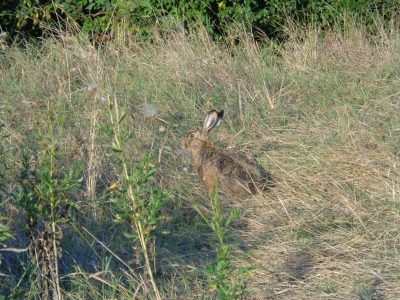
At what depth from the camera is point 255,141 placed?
745 centimetres

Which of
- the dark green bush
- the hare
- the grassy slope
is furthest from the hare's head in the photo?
the dark green bush

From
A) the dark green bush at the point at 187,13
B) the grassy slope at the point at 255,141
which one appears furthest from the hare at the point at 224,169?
the dark green bush at the point at 187,13

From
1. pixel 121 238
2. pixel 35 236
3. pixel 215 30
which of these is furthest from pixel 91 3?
pixel 35 236

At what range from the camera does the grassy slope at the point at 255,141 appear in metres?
5.24

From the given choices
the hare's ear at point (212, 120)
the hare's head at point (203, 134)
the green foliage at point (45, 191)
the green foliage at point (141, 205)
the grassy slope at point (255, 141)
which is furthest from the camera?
the hare's ear at point (212, 120)

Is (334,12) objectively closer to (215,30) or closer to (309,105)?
(215,30)

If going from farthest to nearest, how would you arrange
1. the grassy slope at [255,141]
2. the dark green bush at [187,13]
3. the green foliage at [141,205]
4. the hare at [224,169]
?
the dark green bush at [187,13]
the hare at [224,169]
the grassy slope at [255,141]
the green foliage at [141,205]

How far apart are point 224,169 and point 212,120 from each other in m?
0.70

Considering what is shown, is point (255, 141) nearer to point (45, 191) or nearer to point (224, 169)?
point (224, 169)

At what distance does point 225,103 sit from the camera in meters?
8.25

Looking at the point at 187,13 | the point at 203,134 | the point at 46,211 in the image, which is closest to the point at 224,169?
the point at 203,134

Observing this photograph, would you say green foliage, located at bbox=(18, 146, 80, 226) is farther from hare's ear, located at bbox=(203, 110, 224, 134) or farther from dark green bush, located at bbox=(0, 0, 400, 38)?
dark green bush, located at bbox=(0, 0, 400, 38)

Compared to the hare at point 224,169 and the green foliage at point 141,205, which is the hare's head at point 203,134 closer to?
the hare at point 224,169

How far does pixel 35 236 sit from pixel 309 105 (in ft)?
13.2
